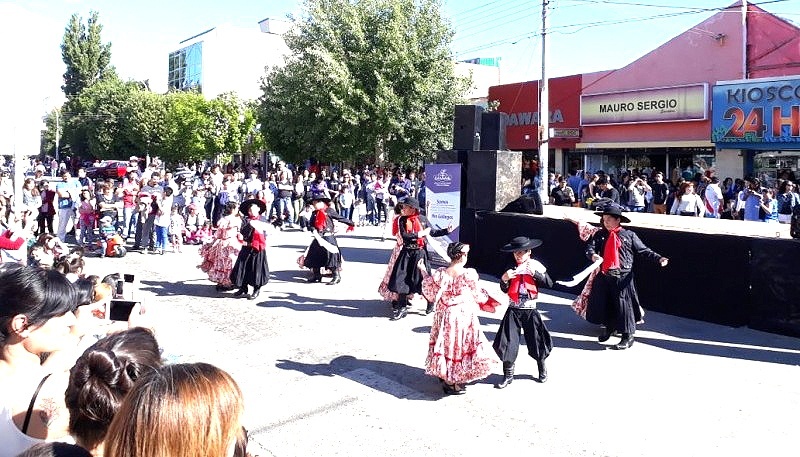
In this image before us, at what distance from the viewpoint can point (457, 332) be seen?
654 cm

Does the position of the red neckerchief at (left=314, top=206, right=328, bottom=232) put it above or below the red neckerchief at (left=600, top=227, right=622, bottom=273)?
above

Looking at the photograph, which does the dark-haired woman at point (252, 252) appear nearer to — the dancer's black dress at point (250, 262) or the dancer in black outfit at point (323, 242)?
the dancer's black dress at point (250, 262)

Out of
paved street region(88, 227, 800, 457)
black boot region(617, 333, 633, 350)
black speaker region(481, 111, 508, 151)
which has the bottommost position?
paved street region(88, 227, 800, 457)

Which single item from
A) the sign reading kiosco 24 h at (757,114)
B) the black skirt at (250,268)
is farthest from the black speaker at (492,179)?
the sign reading kiosco 24 h at (757,114)

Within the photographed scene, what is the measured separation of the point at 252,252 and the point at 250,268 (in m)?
0.26

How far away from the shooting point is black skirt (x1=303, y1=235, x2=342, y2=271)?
1194 cm

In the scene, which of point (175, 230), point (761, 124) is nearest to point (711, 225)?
point (175, 230)

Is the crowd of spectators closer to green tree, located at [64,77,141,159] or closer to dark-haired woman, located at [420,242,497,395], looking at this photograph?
dark-haired woman, located at [420,242,497,395]

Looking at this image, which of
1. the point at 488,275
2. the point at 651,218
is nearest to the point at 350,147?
the point at 488,275

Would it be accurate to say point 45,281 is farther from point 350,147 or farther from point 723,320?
point 350,147

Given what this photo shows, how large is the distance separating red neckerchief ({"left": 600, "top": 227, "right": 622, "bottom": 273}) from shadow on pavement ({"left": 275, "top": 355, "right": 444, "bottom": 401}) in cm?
268

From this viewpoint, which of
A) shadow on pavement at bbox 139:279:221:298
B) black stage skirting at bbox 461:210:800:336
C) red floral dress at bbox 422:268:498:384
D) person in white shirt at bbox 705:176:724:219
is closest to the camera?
red floral dress at bbox 422:268:498:384

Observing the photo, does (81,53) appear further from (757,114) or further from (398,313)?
(398,313)

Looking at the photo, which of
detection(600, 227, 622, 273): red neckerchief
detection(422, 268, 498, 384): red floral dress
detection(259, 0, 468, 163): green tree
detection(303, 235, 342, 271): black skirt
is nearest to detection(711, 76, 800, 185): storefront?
detection(259, 0, 468, 163): green tree
